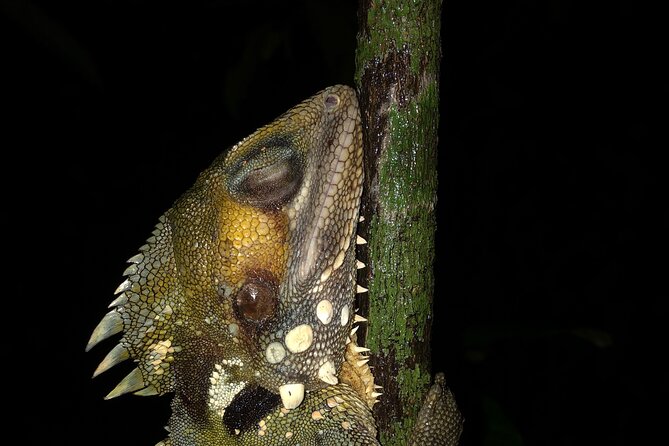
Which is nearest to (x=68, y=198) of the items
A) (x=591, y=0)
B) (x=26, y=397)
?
(x=26, y=397)

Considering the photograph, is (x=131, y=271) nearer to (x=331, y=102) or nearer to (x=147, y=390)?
(x=147, y=390)

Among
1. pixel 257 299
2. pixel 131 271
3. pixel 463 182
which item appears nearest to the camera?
pixel 257 299

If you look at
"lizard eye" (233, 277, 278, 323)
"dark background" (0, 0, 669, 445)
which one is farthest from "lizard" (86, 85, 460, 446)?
"dark background" (0, 0, 669, 445)

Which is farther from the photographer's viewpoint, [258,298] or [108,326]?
[108,326]

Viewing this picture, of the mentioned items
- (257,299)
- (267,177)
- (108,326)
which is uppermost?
(267,177)

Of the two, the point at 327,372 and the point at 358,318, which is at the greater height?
the point at 358,318

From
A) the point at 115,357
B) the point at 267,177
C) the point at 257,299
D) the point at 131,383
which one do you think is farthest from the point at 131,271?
the point at 267,177

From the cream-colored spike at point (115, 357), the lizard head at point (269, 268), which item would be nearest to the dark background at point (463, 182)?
the lizard head at point (269, 268)
